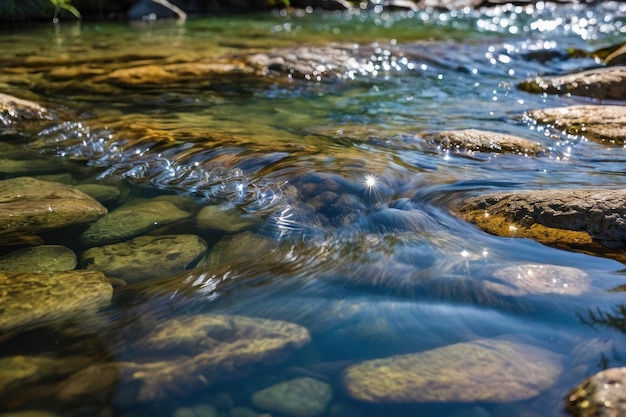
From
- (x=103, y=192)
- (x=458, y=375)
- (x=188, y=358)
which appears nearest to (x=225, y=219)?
(x=103, y=192)

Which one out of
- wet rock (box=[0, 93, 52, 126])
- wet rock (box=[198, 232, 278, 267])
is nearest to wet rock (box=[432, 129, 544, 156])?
wet rock (box=[198, 232, 278, 267])

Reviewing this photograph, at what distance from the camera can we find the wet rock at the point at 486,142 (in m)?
4.73

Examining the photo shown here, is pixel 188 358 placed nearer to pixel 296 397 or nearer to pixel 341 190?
pixel 296 397

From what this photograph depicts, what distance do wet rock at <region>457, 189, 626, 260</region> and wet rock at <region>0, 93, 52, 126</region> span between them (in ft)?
14.5

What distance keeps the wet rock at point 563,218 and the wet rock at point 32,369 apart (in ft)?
7.30

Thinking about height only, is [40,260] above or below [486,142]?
below

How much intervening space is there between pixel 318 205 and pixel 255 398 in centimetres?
177

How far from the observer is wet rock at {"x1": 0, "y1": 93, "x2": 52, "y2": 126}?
5656 mm

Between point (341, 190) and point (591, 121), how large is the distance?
2989 mm

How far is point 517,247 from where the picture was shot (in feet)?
9.99

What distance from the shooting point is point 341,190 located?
3.73 metres

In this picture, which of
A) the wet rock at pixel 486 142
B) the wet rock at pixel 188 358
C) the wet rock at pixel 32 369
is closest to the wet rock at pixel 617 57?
the wet rock at pixel 486 142

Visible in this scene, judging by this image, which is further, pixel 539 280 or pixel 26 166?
pixel 26 166

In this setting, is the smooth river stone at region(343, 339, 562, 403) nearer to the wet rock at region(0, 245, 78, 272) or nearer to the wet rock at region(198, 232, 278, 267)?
the wet rock at region(198, 232, 278, 267)
